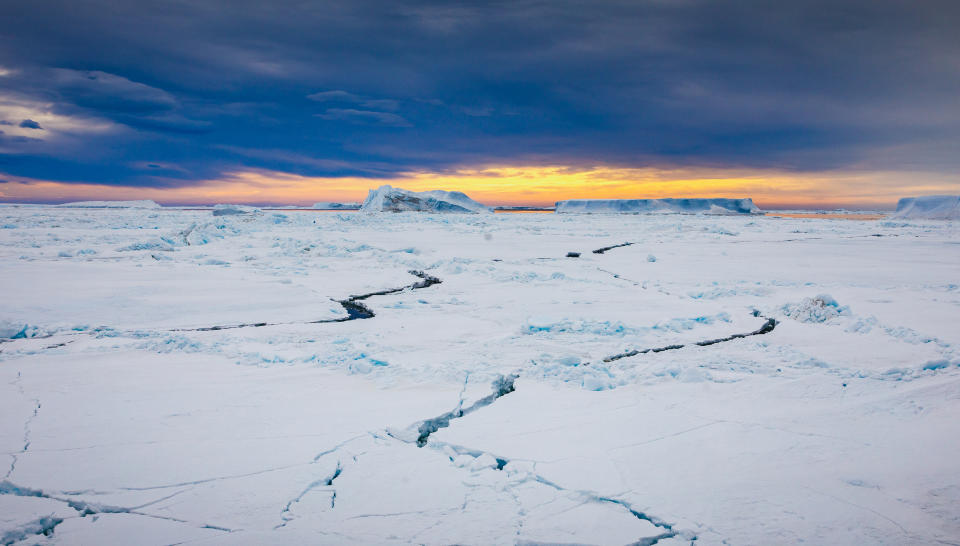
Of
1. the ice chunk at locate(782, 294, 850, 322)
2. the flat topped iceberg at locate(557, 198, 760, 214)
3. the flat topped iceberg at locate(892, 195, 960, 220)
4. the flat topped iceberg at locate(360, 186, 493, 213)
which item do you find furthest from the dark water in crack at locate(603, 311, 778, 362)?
the flat topped iceberg at locate(557, 198, 760, 214)

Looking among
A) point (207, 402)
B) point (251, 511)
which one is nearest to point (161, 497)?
point (251, 511)

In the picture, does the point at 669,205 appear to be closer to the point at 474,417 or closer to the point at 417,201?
the point at 417,201

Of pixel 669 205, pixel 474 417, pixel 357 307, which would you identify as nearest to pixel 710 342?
pixel 474 417

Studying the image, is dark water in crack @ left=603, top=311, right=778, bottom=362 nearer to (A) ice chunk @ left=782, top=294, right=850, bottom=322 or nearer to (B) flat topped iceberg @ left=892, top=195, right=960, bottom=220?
(A) ice chunk @ left=782, top=294, right=850, bottom=322

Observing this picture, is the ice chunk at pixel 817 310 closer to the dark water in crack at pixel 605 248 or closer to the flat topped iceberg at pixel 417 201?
the dark water in crack at pixel 605 248

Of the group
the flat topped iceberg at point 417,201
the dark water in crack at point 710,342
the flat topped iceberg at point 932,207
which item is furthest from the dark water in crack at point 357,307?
the flat topped iceberg at point 932,207

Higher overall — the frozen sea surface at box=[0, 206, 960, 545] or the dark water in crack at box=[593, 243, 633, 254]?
the dark water in crack at box=[593, 243, 633, 254]
